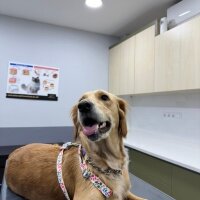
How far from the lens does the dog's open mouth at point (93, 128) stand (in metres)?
0.83

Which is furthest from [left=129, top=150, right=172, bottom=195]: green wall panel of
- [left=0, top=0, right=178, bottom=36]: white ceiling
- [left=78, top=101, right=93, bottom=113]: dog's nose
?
[left=0, top=0, right=178, bottom=36]: white ceiling

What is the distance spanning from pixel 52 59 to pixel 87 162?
2.24 m

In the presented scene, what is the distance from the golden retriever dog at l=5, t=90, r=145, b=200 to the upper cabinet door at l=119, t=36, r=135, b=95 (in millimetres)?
1746

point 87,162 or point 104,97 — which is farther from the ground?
point 104,97

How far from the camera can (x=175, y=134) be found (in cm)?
230

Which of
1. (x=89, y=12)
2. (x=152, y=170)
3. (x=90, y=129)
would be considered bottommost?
(x=152, y=170)

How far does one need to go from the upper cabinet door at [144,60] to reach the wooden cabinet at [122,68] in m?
0.11

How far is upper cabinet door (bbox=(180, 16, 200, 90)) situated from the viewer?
1754mm

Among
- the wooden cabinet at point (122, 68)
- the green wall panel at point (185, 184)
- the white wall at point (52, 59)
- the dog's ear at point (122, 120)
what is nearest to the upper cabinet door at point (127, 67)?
the wooden cabinet at point (122, 68)

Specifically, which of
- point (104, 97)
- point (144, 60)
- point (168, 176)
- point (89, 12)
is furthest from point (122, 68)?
point (104, 97)

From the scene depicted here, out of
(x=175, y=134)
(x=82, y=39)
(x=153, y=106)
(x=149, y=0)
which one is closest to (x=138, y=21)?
(x=149, y=0)

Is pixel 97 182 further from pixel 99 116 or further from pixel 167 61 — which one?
pixel 167 61

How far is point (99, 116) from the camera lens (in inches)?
33.7

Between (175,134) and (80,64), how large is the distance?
5.33ft
